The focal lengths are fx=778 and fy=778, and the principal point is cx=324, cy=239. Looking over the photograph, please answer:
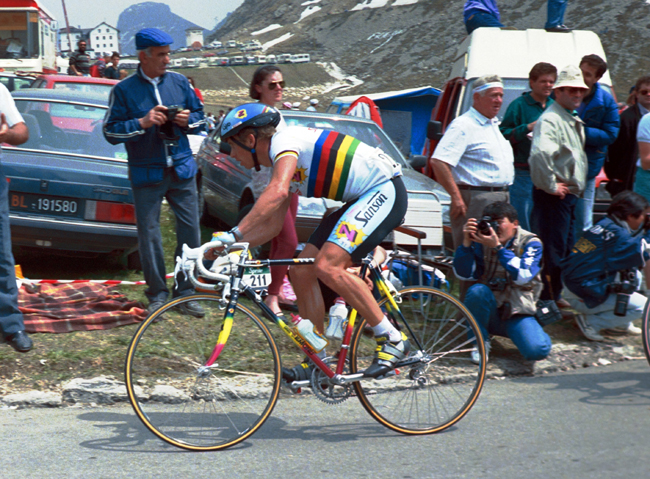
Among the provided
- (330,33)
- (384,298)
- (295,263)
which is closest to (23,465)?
(295,263)

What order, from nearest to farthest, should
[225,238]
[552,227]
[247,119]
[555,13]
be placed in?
1. [225,238]
2. [247,119]
3. [552,227]
4. [555,13]

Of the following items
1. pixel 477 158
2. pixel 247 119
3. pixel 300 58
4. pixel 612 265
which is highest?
pixel 300 58

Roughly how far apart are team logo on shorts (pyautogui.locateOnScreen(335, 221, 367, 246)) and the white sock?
0.48m

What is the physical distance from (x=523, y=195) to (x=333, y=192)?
307 centimetres

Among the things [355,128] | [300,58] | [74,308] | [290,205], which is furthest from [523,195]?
[300,58]

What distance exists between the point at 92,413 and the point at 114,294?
1.79m

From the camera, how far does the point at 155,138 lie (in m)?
5.75

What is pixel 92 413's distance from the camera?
15.1 feet

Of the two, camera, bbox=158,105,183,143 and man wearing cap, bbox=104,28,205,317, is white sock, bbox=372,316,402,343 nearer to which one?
man wearing cap, bbox=104,28,205,317

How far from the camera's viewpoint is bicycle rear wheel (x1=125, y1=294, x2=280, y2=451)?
3.97 m

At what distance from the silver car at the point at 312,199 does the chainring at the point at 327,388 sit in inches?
101

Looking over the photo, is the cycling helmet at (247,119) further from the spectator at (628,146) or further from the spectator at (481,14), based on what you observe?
the spectator at (481,14)

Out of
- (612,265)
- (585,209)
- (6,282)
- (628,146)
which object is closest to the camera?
(6,282)

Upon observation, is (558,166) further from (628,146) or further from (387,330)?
(387,330)
